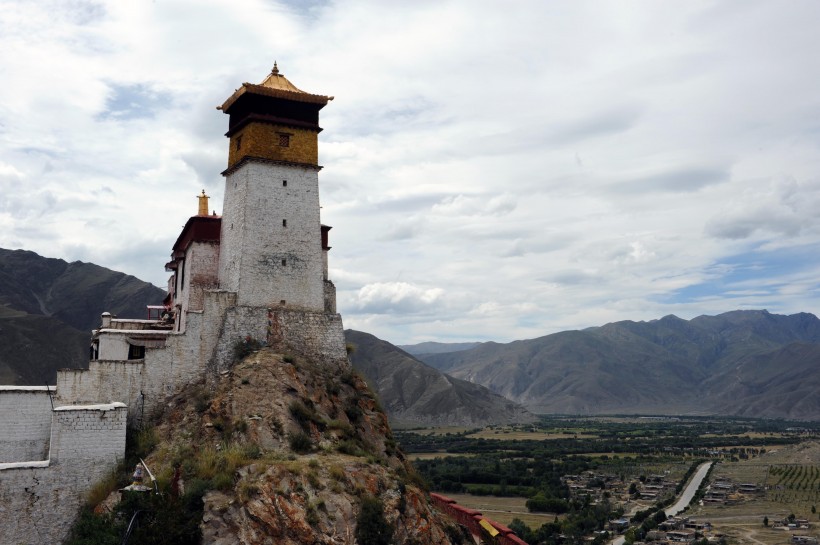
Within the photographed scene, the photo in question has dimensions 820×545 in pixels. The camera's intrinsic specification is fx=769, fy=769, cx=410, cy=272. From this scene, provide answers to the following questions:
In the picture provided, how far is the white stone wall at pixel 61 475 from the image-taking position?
20.0 meters

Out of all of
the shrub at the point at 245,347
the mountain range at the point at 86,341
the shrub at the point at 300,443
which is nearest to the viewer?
the shrub at the point at 300,443

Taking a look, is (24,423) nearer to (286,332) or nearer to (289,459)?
(289,459)

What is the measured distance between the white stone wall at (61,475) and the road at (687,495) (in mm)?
44665

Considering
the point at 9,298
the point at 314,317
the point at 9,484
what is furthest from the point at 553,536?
the point at 9,298

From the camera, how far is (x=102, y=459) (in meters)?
21.4

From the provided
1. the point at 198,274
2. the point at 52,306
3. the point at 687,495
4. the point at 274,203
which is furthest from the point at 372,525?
the point at 52,306

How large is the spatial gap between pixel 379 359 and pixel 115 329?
133 meters

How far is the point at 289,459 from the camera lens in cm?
2105

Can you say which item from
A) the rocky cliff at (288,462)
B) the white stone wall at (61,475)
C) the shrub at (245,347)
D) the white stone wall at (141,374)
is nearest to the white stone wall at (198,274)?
the white stone wall at (141,374)

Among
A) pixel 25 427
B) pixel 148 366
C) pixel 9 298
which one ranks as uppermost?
pixel 9 298

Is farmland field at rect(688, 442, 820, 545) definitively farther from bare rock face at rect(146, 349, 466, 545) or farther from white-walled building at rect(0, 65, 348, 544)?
white-walled building at rect(0, 65, 348, 544)

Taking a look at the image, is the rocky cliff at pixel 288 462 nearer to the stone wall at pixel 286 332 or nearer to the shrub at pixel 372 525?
the shrub at pixel 372 525

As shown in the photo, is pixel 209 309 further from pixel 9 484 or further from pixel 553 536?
pixel 553 536

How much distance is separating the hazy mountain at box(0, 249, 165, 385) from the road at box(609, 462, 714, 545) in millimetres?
59317
